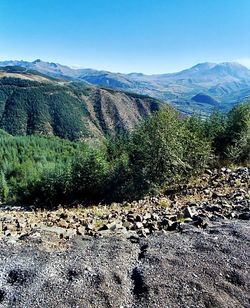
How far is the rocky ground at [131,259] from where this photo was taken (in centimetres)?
941

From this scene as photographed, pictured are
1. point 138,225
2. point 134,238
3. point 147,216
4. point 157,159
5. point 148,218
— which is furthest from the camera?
point 157,159

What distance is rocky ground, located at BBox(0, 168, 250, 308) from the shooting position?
370 inches

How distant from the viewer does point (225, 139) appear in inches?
1506

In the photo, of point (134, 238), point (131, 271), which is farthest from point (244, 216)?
point (131, 271)

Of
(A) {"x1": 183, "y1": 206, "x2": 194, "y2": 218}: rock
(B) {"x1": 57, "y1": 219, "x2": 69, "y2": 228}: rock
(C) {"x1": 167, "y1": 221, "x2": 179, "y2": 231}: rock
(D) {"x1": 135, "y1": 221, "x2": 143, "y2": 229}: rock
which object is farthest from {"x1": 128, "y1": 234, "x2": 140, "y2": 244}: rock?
(B) {"x1": 57, "y1": 219, "x2": 69, "y2": 228}: rock

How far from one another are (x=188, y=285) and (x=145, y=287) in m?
1.16

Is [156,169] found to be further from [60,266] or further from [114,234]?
[60,266]

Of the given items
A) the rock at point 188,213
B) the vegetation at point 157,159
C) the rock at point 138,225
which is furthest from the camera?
the vegetation at point 157,159

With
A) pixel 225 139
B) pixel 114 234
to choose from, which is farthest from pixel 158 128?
pixel 114 234

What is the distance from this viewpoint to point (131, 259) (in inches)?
439

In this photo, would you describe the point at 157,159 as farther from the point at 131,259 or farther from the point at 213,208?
the point at 131,259

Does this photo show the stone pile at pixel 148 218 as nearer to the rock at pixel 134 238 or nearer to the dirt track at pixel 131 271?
the rock at pixel 134 238

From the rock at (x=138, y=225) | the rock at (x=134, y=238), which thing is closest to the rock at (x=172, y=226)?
the rock at (x=138, y=225)

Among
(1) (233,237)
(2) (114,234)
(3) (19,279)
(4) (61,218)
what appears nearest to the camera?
(3) (19,279)
